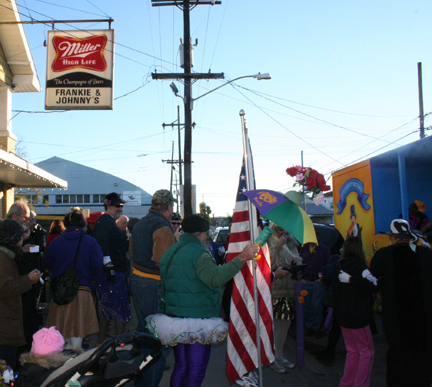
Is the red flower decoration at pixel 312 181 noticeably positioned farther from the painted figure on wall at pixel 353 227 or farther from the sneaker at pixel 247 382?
the painted figure on wall at pixel 353 227

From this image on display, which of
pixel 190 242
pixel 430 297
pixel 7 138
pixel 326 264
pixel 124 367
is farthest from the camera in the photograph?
pixel 7 138

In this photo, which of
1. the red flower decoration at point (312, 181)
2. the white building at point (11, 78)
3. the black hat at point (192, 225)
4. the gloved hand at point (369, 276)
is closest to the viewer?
the black hat at point (192, 225)

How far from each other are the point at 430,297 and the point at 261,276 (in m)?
1.56

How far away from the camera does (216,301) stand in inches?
138

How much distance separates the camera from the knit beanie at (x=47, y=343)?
2.65 metres

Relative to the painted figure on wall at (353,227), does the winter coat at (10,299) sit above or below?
below

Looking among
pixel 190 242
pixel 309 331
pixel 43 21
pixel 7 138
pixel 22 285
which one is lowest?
pixel 309 331

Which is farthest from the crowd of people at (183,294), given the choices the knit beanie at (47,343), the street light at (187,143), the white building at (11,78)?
the street light at (187,143)

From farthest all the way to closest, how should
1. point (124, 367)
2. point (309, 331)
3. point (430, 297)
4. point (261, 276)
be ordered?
point (309, 331) < point (261, 276) < point (430, 297) < point (124, 367)

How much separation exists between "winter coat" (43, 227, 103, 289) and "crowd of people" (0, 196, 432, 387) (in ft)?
0.04

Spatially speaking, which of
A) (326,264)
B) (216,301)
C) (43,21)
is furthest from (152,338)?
(43,21)

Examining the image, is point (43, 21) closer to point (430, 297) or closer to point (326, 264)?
point (326, 264)

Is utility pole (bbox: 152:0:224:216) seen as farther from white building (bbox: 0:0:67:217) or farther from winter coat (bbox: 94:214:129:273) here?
winter coat (bbox: 94:214:129:273)

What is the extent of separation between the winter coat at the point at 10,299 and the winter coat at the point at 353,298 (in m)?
3.03
